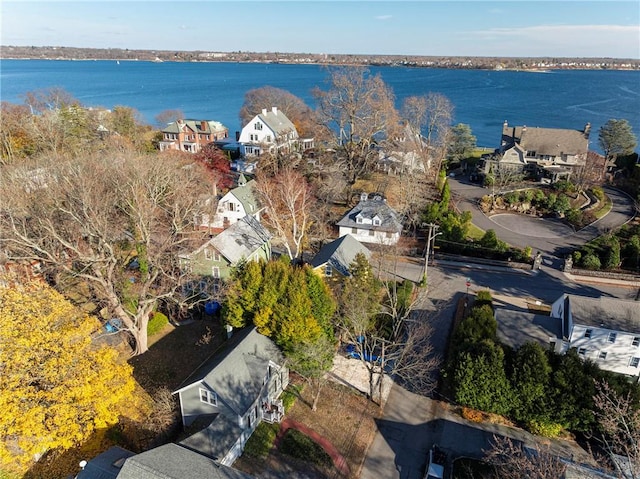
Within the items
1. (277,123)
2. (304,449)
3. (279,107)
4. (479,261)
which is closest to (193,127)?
(279,107)

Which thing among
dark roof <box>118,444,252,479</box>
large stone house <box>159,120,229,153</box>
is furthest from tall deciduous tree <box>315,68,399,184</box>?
dark roof <box>118,444,252,479</box>

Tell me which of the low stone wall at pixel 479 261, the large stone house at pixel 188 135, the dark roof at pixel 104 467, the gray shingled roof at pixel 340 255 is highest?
the large stone house at pixel 188 135

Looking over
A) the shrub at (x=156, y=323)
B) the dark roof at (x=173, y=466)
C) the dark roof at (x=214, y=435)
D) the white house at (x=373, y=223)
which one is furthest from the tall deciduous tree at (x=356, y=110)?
the dark roof at (x=173, y=466)

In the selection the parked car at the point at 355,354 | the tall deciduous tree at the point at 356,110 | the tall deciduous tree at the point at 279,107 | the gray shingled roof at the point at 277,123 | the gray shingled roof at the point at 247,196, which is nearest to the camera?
the parked car at the point at 355,354

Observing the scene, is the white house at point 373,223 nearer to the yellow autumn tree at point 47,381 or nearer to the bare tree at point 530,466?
the bare tree at point 530,466

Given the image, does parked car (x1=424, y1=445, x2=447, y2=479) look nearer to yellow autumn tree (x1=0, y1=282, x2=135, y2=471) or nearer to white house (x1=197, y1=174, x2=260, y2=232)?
yellow autumn tree (x1=0, y1=282, x2=135, y2=471)

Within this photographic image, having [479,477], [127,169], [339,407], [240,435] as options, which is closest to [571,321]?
[479,477]
